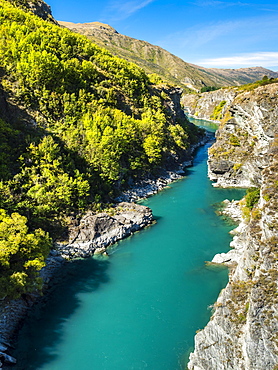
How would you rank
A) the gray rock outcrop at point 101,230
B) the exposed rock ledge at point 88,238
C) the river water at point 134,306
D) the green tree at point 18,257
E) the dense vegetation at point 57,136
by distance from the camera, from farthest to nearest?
the gray rock outcrop at point 101,230
the dense vegetation at point 57,136
the exposed rock ledge at point 88,238
the green tree at point 18,257
the river water at point 134,306

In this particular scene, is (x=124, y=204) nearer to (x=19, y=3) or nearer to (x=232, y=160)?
(x=232, y=160)

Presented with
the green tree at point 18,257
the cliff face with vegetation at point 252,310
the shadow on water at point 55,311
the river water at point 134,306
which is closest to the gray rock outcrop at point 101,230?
the river water at point 134,306

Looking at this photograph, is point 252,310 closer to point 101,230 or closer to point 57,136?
point 101,230

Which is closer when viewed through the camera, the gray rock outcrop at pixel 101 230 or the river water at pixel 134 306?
the river water at pixel 134 306

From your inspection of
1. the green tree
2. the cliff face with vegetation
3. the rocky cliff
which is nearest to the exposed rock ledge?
the green tree

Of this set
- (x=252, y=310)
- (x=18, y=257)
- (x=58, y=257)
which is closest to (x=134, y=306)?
(x=252, y=310)

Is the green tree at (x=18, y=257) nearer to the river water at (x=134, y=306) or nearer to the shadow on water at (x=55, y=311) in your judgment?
the shadow on water at (x=55, y=311)

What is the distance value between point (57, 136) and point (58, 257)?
77.8 feet

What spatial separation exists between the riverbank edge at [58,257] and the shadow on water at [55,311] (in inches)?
28.1

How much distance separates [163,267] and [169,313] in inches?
281

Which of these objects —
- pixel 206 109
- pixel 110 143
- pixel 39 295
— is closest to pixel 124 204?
pixel 110 143

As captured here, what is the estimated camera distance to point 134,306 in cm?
2552

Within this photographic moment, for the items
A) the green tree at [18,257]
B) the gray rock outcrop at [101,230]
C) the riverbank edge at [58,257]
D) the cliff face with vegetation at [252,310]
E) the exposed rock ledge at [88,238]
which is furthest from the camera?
the gray rock outcrop at [101,230]

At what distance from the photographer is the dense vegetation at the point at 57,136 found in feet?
94.7
